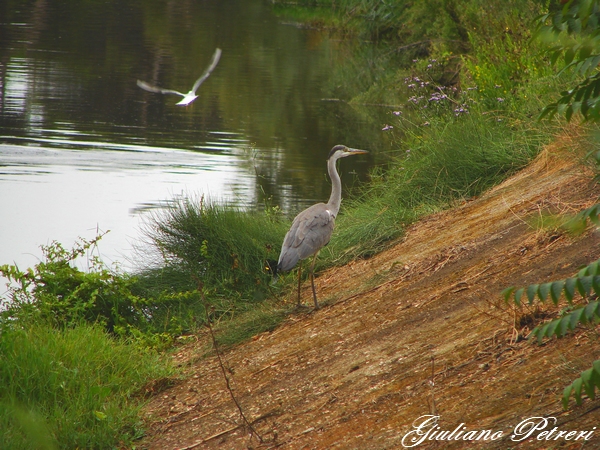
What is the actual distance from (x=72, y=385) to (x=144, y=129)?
14.6 meters

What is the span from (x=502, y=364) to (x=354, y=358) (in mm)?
1252

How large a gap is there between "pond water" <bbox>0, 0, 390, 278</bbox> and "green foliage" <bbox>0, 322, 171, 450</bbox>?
4.03 meters

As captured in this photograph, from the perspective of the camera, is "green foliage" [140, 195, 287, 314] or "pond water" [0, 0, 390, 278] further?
"pond water" [0, 0, 390, 278]

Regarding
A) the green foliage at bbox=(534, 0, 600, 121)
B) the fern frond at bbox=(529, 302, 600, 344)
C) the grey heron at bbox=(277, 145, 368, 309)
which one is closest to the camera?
the fern frond at bbox=(529, 302, 600, 344)

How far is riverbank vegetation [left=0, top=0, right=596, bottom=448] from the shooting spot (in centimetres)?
609

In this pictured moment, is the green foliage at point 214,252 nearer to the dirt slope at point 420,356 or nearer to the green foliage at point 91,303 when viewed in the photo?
the green foliage at point 91,303

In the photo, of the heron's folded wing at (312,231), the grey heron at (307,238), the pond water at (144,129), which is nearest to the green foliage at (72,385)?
the grey heron at (307,238)

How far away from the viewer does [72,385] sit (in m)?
6.23

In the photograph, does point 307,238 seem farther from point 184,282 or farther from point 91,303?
point 91,303

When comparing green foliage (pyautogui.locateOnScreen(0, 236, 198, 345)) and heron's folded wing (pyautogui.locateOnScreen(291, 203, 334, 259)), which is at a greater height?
heron's folded wing (pyautogui.locateOnScreen(291, 203, 334, 259))

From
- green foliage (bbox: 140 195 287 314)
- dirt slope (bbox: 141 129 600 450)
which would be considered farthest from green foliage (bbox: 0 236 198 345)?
dirt slope (bbox: 141 129 600 450)

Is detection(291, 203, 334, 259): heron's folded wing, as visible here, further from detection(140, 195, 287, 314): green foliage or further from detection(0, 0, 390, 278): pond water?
detection(0, 0, 390, 278): pond water

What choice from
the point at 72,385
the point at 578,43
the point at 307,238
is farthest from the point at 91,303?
the point at 578,43

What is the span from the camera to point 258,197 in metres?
14.0
